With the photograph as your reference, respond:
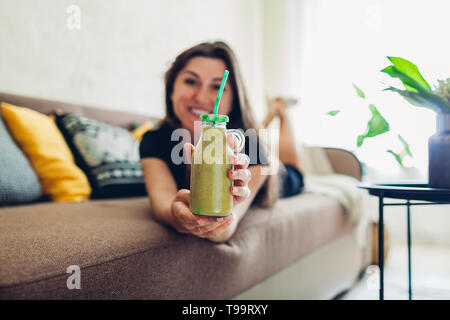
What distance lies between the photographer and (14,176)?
3.75 feet

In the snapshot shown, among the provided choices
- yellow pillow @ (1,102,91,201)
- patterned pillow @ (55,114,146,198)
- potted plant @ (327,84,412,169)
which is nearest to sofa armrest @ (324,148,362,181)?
potted plant @ (327,84,412,169)

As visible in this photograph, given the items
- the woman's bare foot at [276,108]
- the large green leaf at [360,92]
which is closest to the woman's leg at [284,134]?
the woman's bare foot at [276,108]

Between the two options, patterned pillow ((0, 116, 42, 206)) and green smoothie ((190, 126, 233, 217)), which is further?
patterned pillow ((0, 116, 42, 206))

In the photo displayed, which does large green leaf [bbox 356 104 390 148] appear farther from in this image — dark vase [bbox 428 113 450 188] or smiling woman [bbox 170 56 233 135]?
smiling woman [bbox 170 56 233 135]

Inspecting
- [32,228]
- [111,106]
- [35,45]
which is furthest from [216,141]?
[111,106]

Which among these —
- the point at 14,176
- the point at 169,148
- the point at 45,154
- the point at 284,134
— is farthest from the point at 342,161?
the point at 14,176

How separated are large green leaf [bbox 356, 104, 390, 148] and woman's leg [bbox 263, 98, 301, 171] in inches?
46.5

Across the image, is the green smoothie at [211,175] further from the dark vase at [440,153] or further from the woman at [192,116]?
the dark vase at [440,153]

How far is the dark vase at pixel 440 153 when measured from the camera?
34.8 inches

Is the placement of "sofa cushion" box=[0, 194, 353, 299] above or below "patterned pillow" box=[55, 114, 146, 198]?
below

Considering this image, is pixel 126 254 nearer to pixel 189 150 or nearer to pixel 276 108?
pixel 189 150

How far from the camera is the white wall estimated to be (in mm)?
1677
